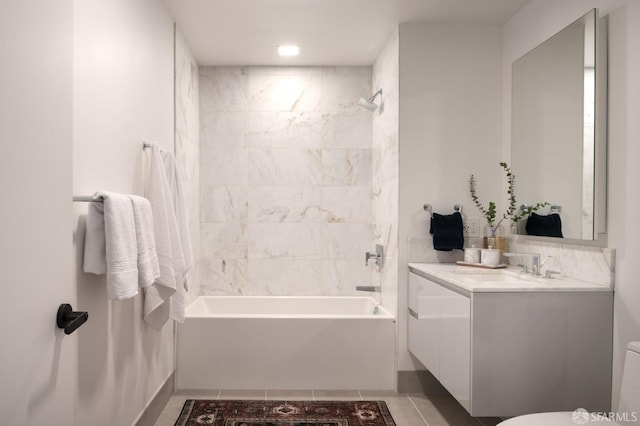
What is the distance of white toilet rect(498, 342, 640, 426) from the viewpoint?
5.46 ft

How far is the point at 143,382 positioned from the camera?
2617 mm

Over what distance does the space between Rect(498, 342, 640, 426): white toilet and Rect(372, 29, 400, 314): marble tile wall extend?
63.7 inches

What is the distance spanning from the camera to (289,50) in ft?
12.2

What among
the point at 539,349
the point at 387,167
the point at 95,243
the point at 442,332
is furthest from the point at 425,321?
the point at 95,243

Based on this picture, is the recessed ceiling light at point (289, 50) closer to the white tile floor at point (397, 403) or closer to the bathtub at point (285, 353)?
the bathtub at point (285, 353)

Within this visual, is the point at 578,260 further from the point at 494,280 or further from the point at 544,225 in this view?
the point at 494,280

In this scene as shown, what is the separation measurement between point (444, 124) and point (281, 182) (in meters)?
1.50

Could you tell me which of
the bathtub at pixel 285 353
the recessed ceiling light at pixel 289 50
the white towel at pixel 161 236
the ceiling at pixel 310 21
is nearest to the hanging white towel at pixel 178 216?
the white towel at pixel 161 236

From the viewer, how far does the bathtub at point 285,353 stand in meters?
3.33

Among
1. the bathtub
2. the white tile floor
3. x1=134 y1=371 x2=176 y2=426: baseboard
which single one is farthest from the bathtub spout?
x1=134 y1=371 x2=176 y2=426: baseboard

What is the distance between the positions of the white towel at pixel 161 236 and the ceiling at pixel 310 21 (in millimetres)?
1132

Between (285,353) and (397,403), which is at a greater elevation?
(285,353)

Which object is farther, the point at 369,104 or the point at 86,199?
the point at 369,104

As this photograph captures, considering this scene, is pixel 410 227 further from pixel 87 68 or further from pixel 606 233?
pixel 87 68
